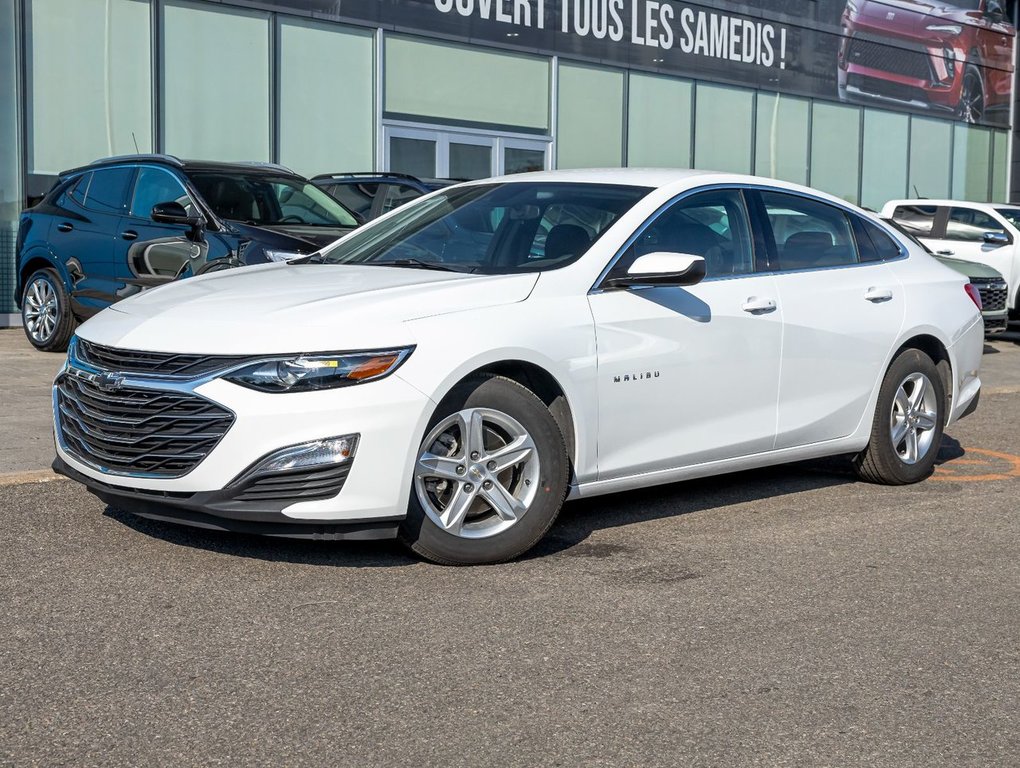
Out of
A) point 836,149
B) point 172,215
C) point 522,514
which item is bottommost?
point 522,514

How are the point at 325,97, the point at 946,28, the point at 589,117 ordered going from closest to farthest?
1. the point at 325,97
2. the point at 589,117
3. the point at 946,28

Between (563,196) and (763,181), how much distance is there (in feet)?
3.69

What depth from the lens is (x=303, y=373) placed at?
5090 millimetres

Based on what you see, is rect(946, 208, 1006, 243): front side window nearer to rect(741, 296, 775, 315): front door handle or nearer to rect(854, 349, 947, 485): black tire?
rect(854, 349, 947, 485): black tire

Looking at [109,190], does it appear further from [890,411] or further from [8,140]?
[890,411]

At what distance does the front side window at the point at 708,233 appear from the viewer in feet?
20.6

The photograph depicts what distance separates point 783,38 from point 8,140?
14.5 metres

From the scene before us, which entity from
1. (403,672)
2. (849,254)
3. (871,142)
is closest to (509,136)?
(871,142)

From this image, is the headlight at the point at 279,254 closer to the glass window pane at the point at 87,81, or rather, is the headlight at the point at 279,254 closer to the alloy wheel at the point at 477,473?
the alloy wheel at the point at 477,473

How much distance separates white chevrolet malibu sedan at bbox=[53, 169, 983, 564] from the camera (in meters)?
5.11

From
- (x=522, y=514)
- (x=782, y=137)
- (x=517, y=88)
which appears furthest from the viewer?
(x=782, y=137)

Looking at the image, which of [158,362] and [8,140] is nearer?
[158,362]

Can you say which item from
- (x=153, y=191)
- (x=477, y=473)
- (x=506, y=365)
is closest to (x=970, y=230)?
(x=153, y=191)

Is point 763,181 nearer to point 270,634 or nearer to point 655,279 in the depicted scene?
point 655,279
